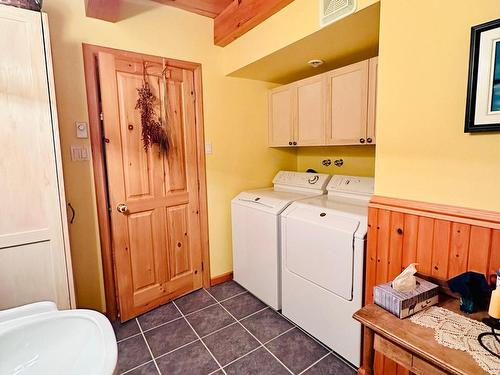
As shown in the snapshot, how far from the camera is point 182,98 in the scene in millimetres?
2424

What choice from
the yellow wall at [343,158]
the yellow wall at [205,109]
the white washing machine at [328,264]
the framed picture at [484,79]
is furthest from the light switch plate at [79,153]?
the framed picture at [484,79]

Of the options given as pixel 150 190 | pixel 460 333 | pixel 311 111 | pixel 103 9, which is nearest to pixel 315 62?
pixel 311 111

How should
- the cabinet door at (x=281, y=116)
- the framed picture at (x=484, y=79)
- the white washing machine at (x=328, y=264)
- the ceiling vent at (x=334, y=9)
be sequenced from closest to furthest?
the framed picture at (x=484, y=79)
the ceiling vent at (x=334, y=9)
the white washing machine at (x=328, y=264)
the cabinet door at (x=281, y=116)

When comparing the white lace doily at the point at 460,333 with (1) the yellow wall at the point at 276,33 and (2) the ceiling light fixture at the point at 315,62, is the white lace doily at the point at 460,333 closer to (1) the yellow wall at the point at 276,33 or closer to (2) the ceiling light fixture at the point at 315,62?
(1) the yellow wall at the point at 276,33

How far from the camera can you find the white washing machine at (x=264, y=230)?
2240mm

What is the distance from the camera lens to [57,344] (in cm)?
91

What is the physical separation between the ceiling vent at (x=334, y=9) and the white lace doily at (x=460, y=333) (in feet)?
5.00

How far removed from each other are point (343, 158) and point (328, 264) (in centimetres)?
130

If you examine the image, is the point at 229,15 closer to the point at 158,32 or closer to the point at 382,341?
the point at 158,32

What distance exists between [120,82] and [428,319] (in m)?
2.36

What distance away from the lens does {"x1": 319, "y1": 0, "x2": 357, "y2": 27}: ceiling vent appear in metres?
1.51

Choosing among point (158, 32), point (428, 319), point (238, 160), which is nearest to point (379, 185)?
point (428, 319)

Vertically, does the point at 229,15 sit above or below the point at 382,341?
above

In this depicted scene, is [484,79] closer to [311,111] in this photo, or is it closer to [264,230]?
[311,111]
